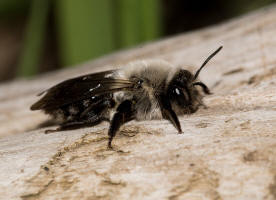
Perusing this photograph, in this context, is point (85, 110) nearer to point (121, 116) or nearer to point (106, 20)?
point (121, 116)

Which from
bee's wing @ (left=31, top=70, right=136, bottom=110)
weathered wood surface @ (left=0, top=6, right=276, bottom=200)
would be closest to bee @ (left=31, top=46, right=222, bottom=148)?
bee's wing @ (left=31, top=70, right=136, bottom=110)

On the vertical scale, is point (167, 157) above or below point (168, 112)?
below

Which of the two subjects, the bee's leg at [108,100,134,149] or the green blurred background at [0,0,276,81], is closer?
the bee's leg at [108,100,134,149]

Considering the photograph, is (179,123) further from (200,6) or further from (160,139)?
(200,6)

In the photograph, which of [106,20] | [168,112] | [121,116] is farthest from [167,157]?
[106,20]

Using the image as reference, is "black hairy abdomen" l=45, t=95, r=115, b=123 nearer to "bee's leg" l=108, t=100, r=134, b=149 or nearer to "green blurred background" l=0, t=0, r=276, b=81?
"bee's leg" l=108, t=100, r=134, b=149

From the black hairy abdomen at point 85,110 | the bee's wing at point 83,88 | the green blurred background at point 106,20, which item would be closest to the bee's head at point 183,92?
the bee's wing at point 83,88

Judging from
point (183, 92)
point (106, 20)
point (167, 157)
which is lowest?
point (167, 157)

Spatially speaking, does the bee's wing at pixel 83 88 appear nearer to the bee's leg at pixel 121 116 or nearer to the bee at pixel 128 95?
the bee at pixel 128 95
